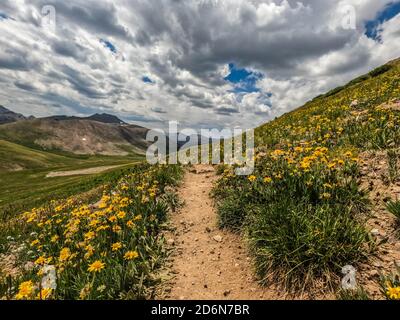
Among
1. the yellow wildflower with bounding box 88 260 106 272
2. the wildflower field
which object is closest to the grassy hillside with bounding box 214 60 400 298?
the wildflower field

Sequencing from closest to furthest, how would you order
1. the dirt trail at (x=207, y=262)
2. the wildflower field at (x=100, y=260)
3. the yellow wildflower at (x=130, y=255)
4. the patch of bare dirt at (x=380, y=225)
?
1. the patch of bare dirt at (x=380, y=225)
2. the wildflower field at (x=100, y=260)
3. the dirt trail at (x=207, y=262)
4. the yellow wildflower at (x=130, y=255)

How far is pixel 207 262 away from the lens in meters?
6.25

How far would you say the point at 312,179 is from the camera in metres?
6.57

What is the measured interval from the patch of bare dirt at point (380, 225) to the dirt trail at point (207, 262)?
1562 millimetres

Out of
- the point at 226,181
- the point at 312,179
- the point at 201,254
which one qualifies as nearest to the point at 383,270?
the point at 312,179

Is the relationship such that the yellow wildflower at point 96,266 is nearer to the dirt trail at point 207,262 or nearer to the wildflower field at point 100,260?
the wildflower field at point 100,260

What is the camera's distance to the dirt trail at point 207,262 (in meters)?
5.14

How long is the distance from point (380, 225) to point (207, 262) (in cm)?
377

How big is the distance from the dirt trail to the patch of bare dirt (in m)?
1.56

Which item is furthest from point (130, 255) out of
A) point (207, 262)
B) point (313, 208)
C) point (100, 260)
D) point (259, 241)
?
point (313, 208)

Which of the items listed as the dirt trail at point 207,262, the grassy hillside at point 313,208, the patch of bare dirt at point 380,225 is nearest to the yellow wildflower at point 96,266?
the dirt trail at point 207,262

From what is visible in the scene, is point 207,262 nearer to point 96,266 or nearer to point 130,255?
point 130,255
